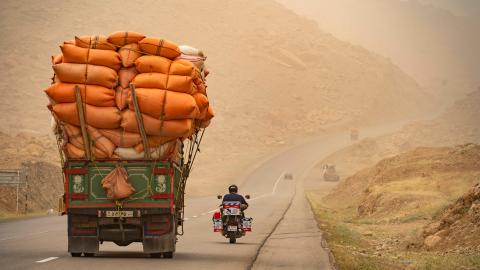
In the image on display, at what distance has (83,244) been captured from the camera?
1861 centimetres

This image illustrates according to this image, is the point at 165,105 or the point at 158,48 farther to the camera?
the point at 158,48

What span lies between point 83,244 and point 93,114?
2.73 meters

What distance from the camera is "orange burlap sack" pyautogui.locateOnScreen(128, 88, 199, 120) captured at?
18594 mm

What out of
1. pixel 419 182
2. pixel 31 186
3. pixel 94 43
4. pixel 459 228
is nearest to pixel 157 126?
pixel 94 43

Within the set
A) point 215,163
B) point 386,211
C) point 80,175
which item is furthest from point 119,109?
point 215,163

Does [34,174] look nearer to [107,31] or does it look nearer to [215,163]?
[215,163]

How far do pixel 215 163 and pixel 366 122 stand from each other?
45274mm

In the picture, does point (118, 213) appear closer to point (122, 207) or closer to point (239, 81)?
point (122, 207)

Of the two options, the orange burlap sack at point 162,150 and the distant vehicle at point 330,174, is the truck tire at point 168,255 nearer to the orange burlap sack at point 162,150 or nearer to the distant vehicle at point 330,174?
the orange burlap sack at point 162,150

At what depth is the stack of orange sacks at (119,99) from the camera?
61.3ft

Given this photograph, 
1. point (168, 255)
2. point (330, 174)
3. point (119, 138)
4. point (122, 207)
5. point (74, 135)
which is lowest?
point (168, 255)

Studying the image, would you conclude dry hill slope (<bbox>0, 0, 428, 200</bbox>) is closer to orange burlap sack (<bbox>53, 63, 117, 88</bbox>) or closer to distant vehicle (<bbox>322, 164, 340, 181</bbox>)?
distant vehicle (<bbox>322, 164, 340, 181</bbox>)

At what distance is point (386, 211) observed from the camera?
4406 cm

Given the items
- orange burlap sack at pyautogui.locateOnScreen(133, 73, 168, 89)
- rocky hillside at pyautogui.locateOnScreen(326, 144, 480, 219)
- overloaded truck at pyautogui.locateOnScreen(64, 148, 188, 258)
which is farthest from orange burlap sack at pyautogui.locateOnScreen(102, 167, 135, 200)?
rocky hillside at pyautogui.locateOnScreen(326, 144, 480, 219)
